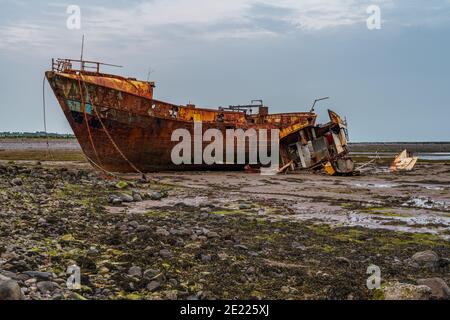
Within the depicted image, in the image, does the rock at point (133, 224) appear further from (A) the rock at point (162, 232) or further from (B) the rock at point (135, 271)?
(B) the rock at point (135, 271)

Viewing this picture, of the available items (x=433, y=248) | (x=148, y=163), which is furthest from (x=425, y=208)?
(x=148, y=163)

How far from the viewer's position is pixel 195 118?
25.0 m

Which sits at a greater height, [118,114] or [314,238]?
[118,114]

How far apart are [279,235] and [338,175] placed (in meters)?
17.8

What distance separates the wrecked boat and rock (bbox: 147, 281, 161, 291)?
1509 cm

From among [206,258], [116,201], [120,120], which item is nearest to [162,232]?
[206,258]

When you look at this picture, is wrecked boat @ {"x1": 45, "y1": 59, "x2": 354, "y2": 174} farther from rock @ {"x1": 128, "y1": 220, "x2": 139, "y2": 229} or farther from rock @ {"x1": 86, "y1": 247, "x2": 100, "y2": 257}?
rock @ {"x1": 86, "y1": 247, "x2": 100, "y2": 257}

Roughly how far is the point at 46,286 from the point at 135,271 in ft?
3.93

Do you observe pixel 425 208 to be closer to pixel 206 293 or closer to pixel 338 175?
pixel 206 293

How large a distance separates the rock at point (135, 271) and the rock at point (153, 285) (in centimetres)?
35

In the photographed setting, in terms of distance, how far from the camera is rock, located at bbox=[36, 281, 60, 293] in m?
4.65

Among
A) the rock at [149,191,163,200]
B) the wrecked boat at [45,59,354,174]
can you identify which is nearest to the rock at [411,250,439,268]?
the rock at [149,191,163,200]

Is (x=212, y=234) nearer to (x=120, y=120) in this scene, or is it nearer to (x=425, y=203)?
(x=425, y=203)
